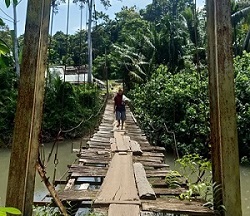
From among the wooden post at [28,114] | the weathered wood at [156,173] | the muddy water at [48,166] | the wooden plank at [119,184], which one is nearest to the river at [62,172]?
the muddy water at [48,166]

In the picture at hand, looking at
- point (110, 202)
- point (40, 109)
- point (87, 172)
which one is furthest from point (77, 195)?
point (40, 109)

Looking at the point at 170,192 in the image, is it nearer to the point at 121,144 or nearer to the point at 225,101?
the point at 225,101

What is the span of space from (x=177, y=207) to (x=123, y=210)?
360 mm

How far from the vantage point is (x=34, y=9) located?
1.43m

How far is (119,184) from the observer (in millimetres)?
2902

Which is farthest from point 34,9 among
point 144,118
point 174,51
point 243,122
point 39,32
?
point 174,51

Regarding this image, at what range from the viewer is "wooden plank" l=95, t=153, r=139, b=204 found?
2482mm

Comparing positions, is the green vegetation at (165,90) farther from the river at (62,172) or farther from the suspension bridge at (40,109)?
the suspension bridge at (40,109)

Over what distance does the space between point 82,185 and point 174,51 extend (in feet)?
33.5

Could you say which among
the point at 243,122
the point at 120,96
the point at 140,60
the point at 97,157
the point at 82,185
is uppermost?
the point at 140,60

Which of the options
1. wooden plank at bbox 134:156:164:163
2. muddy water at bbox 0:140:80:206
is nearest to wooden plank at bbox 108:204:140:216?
wooden plank at bbox 134:156:164:163

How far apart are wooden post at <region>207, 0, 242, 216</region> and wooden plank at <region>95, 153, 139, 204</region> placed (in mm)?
1064

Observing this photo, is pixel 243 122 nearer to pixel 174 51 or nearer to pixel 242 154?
pixel 242 154

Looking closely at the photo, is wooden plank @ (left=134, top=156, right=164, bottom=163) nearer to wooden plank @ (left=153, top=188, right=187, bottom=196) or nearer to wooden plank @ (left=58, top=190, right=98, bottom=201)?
wooden plank @ (left=153, top=188, right=187, bottom=196)
